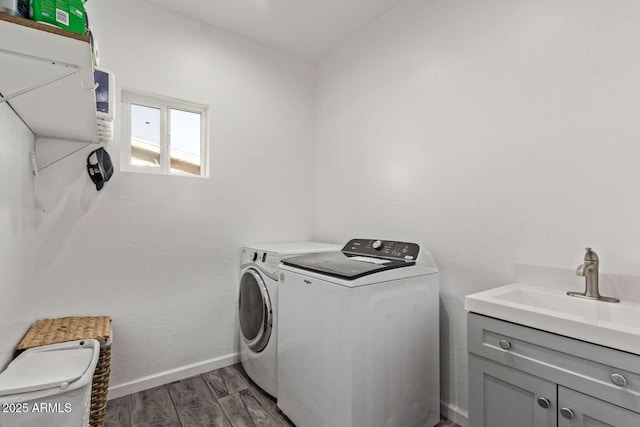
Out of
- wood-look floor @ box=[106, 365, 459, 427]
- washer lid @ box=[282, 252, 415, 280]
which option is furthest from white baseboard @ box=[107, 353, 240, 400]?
washer lid @ box=[282, 252, 415, 280]

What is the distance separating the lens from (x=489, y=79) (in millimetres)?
1669

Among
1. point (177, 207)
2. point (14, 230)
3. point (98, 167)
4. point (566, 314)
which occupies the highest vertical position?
point (98, 167)

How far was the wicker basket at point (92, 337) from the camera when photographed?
1.50 meters

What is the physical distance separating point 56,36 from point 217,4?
66.0 inches

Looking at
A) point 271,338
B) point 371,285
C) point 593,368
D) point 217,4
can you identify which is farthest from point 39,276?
point 593,368

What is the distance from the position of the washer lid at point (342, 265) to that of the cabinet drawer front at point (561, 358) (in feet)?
1.55

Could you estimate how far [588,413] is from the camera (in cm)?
94

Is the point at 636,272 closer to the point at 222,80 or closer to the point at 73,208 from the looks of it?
the point at 222,80

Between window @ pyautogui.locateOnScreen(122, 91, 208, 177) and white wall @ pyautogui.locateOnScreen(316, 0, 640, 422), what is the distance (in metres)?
1.31

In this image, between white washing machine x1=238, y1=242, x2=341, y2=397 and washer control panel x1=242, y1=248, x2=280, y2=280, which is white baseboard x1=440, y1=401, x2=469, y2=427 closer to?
white washing machine x1=238, y1=242, x2=341, y2=397

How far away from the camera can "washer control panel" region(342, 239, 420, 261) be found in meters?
1.79

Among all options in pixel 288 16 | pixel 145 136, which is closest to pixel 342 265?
pixel 145 136

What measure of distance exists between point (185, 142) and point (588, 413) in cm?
274

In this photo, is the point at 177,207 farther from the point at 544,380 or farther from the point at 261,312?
the point at 544,380
